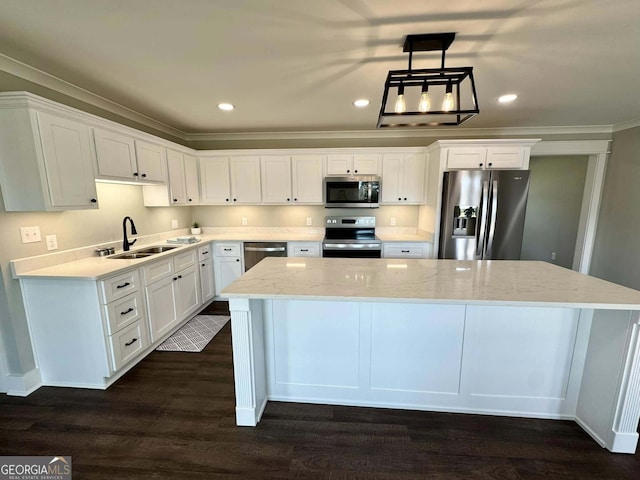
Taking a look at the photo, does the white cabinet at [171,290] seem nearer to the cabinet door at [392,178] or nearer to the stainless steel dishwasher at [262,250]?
the stainless steel dishwasher at [262,250]

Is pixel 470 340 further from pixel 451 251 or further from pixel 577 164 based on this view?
pixel 577 164

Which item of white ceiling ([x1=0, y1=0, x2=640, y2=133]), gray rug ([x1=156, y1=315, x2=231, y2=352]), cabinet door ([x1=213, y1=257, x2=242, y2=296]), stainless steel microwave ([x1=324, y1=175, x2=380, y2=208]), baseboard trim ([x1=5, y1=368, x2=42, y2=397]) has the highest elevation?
white ceiling ([x1=0, y1=0, x2=640, y2=133])

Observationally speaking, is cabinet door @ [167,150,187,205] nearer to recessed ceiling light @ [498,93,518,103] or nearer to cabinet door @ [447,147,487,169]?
cabinet door @ [447,147,487,169]

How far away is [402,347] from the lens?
1.89 m

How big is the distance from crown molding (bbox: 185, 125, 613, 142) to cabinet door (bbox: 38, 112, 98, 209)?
84.8 inches

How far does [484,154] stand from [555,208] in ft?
10.3

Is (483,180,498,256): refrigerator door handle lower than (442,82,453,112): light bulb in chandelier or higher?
lower

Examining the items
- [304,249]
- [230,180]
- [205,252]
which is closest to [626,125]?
[304,249]

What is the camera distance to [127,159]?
2721mm

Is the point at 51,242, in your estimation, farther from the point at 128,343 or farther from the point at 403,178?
the point at 403,178

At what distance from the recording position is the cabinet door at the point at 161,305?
2.64 m

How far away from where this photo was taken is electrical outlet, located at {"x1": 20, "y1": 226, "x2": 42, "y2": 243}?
2061 millimetres

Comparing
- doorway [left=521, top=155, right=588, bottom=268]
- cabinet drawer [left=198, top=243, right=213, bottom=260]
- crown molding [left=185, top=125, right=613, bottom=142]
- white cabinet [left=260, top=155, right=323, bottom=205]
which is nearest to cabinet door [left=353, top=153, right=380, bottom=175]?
crown molding [left=185, top=125, right=613, bottom=142]

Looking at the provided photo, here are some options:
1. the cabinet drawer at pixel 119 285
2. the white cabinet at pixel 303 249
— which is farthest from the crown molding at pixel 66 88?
the white cabinet at pixel 303 249
